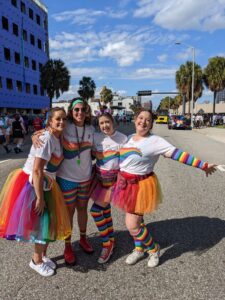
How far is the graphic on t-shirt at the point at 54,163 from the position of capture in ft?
10.9

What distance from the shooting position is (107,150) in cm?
360

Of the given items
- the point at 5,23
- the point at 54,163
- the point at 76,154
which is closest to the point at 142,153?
the point at 76,154

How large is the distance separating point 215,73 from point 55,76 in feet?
72.7

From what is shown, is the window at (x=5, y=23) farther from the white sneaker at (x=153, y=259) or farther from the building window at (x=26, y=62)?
the white sneaker at (x=153, y=259)

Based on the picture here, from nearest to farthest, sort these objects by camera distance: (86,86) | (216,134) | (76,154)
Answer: (76,154) → (216,134) → (86,86)

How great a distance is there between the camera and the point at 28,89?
148ft

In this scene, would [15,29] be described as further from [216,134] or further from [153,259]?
[153,259]

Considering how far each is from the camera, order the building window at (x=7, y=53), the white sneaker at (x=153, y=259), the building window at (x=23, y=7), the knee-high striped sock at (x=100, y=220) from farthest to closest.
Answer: the building window at (x=23, y=7), the building window at (x=7, y=53), the knee-high striped sock at (x=100, y=220), the white sneaker at (x=153, y=259)

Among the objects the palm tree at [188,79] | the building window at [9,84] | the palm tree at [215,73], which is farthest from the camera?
the palm tree at [188,79]

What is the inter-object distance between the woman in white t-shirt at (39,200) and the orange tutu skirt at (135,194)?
2.01ft

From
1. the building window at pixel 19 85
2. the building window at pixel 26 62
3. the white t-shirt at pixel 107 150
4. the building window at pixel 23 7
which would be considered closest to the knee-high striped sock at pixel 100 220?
the white t-shirt at pixel 107 150

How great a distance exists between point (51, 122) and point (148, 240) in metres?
1.66

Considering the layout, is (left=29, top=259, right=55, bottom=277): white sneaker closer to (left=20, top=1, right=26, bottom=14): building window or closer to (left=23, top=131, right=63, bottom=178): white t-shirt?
(left=23, top=131, right=63, bottom=178): white t-shirt

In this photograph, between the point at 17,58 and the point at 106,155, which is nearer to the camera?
the point at 106,155
